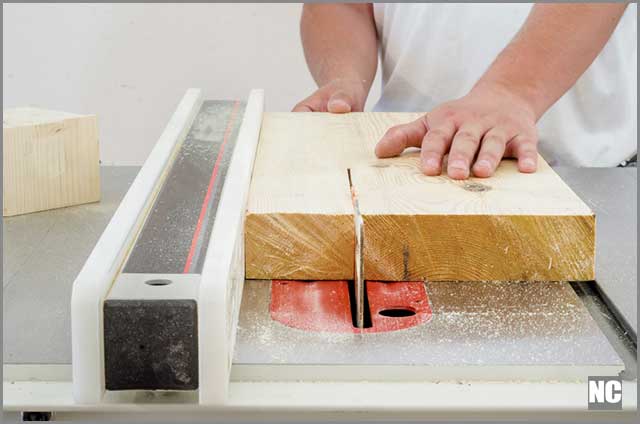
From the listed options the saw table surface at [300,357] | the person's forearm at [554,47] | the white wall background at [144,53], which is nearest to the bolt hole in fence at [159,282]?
the saw table surface at [300,357]

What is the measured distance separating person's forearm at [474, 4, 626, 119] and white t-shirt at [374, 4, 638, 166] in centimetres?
24

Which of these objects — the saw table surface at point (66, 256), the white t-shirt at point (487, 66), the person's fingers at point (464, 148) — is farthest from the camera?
the white t-shirt at point (487, 66)

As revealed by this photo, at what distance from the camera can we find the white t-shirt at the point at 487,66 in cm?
209

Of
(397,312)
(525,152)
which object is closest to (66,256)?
(397,312)

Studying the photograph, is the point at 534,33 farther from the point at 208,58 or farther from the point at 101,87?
the point at 101,87

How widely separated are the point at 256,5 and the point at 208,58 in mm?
269

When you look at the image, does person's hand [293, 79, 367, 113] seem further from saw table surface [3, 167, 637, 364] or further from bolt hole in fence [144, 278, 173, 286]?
bolt hole in fence [144, 278, 173, 286]

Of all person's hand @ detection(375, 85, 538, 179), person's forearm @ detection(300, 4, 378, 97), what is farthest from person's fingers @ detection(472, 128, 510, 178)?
person's forearm @ detection(300, 4, 378, 97)

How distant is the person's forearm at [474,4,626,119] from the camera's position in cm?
179

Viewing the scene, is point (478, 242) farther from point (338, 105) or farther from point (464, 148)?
point (338, 105)

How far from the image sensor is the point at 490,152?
1480 mm

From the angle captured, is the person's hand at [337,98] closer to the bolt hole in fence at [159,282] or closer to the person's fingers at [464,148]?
the person's fingers at [464,148]

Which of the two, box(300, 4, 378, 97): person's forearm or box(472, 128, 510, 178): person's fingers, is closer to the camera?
box(472, 128, 510, 178): person's fingers

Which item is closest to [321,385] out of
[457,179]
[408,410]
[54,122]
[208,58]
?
[408,410]
